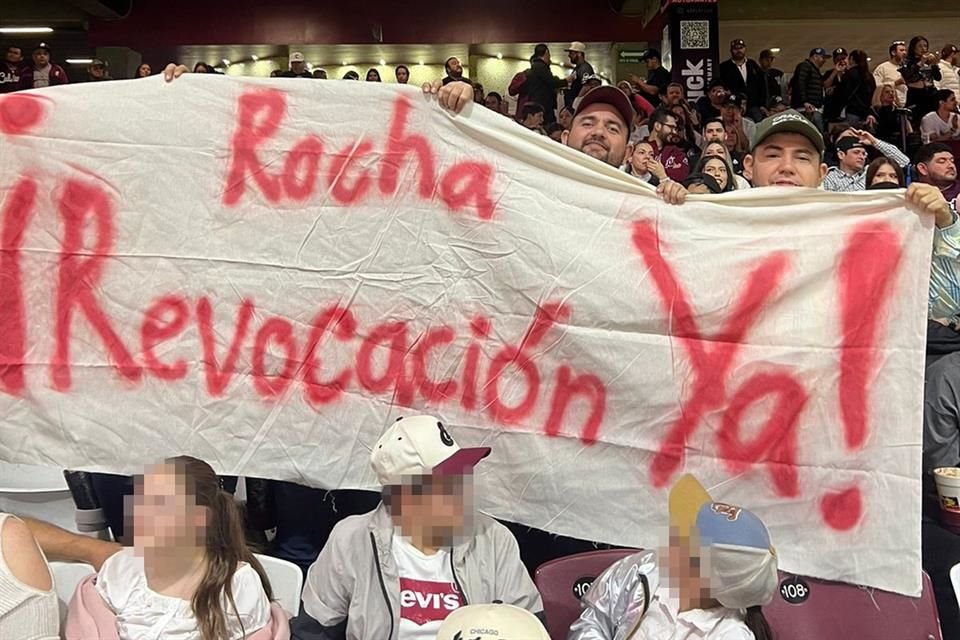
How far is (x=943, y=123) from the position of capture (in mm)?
9039

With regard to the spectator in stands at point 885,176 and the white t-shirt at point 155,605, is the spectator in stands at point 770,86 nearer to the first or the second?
the spectator in stands at point 885,176

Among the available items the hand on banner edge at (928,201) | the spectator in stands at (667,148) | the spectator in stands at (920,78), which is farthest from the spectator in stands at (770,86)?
the hand on banner edge at (928,201)

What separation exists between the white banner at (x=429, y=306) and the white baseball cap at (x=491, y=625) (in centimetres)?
69

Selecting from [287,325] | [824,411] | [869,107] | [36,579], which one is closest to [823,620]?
[824,411]

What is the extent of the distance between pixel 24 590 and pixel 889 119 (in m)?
9.24

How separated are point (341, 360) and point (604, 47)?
1165 cm

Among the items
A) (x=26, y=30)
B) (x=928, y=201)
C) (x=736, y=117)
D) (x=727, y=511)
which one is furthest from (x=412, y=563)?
(x=26, y=30)

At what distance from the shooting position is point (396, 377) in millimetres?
2484

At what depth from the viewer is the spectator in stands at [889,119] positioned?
899cm

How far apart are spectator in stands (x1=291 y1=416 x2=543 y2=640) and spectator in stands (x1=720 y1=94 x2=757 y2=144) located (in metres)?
6.73

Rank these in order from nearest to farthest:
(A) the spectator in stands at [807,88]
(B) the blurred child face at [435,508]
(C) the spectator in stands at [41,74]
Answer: (B) the blurred child face at [435,508] < (C) the spectator in stands at [41,74] < (A) the spectator in stands at [807,88]

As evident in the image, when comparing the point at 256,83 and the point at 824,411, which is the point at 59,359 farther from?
the point at 824,411

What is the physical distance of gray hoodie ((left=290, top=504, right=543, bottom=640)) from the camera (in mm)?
1965

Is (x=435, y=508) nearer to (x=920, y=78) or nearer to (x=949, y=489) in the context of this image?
(x=949, y=489)
